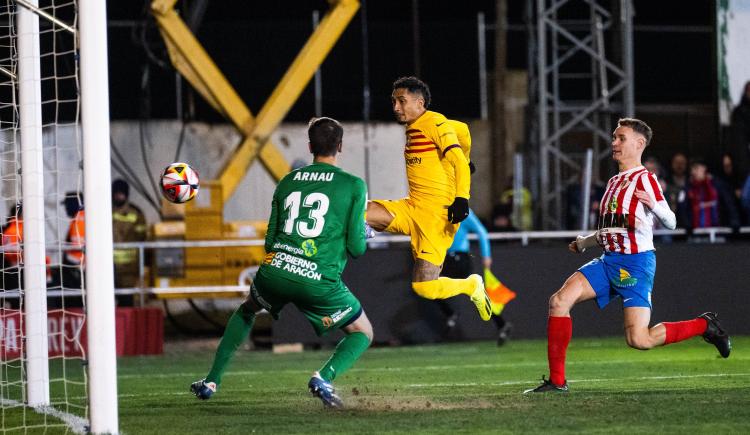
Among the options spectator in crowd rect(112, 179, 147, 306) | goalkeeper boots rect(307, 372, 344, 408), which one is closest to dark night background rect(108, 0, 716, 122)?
spectator in crowd rect(112, 179, 147, 306)

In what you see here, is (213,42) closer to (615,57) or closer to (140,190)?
(140,190)

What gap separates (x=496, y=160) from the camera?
80.2 feet

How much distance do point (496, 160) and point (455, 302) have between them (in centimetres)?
973

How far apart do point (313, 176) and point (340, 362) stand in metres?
1.24

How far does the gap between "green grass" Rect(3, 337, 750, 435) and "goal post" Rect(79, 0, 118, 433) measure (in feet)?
1.69

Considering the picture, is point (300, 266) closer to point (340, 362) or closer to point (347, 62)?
point (340, 362)

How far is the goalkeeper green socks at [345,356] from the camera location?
7738 mm

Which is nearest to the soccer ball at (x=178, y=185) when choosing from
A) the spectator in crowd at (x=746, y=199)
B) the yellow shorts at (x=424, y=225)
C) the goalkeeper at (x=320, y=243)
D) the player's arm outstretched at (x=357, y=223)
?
the goalkeeper at (x=320, y=243)

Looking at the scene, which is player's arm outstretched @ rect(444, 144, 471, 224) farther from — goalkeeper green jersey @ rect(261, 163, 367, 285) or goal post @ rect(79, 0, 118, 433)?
goal post @ rect(79, 0, 118, 433)

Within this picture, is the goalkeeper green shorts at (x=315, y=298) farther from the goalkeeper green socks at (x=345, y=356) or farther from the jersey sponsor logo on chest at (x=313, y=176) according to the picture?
the jersey sponsor logo on chest at (x=313, y=176)

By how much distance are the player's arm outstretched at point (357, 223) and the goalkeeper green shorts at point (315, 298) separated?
11.1 inches

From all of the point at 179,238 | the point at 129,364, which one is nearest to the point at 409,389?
the point at 129,364

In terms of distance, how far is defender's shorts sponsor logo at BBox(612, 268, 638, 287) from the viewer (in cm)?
839

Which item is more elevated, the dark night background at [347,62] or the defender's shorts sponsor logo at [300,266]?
the dark night background at [347,62]
